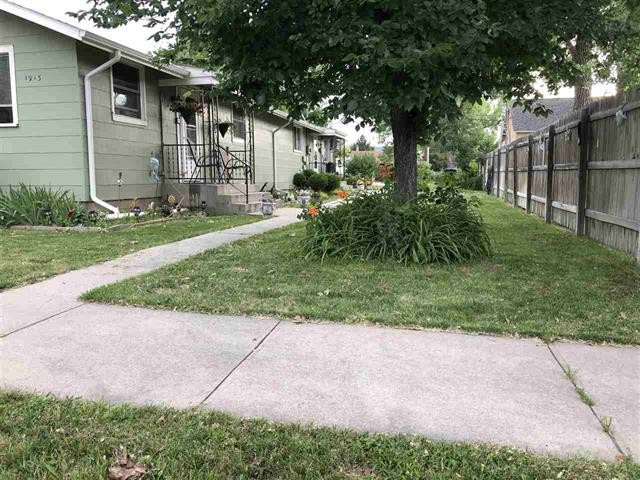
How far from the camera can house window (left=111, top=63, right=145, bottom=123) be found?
11203 millimetres

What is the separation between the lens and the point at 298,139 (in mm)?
25109

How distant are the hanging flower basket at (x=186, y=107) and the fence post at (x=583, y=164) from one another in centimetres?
823

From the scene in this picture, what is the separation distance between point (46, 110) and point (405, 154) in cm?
724

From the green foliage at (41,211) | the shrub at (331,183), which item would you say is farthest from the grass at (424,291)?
the shrub at (331,183)

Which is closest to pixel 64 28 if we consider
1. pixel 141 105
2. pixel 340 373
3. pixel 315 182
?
pixel 141 105

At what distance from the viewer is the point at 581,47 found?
10.4 metres

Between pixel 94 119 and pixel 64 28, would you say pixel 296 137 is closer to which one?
pixel 94 119

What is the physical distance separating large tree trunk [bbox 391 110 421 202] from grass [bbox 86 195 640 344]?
57.2 inches

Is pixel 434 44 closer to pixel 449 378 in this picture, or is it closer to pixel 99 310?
pixel 449 378

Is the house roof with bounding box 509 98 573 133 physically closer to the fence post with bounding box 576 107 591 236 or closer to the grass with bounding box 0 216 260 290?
the fence post with bounding box 576 107 591 236

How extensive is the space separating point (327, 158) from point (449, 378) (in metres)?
31.5

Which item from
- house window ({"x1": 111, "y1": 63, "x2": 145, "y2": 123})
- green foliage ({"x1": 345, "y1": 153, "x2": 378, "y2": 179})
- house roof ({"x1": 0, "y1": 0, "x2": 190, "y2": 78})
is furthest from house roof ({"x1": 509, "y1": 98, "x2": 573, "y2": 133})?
house roof ({"x1": 0, "y1": 0, "x2": 190, "y2": 78})

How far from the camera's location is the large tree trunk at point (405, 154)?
721cm

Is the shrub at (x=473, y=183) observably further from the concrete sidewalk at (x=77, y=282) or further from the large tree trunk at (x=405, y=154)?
the concrete sidewalk at (x=77, y=282)
